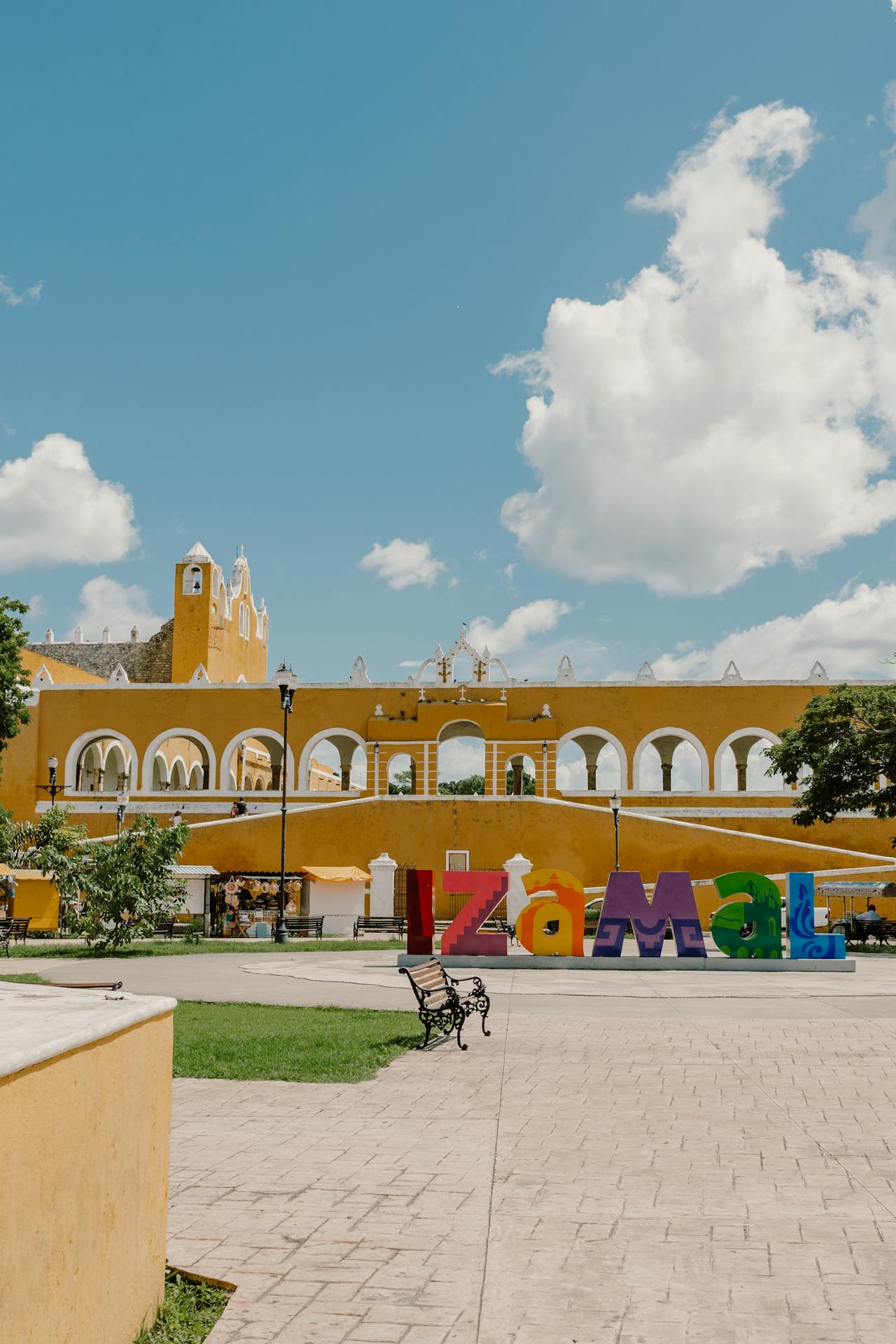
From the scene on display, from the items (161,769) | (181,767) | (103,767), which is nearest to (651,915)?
(103,767)

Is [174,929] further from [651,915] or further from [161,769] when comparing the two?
[161,769]

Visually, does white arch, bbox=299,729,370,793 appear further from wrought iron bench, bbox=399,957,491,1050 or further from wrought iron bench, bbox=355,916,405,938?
wrought iron bench, bbox=399,957,491,1050

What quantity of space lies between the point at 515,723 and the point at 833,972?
67.1 ft

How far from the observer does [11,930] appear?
742 inches

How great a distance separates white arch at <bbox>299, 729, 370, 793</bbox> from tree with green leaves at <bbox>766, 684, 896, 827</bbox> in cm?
1413

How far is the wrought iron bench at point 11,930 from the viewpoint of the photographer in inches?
720

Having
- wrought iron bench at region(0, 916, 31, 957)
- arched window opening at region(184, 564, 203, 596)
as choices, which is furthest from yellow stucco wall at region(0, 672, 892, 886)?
Result: wrought iron bench at region(0, 916, 31, 957)

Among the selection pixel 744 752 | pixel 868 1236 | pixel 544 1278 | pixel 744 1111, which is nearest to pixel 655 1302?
pixel 544 1278

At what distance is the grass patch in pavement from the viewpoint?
7.95 m

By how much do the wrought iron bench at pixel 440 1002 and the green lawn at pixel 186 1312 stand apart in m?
4.98

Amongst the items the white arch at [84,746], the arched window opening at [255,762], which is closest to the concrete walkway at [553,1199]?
the arched window opening at [255,762]

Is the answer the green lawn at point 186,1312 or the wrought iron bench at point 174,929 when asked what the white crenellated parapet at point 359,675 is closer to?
the wrought iron bench at point 174,929

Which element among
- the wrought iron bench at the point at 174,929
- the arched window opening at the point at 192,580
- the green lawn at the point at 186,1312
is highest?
the arched window opening at the point at 192,580

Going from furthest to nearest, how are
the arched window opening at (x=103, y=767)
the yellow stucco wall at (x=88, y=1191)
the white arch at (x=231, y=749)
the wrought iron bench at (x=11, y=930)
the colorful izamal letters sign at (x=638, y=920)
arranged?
1. the arched window opening at (x=103, y=767)
2. the white arch at (x=231, y=749)
3. the wrought iron bench at (x=11, y=930)
4. the colorful izamal letters sign at (x=638, y=920)
5. the yellow stucco wall at (x=88, y=1191)
